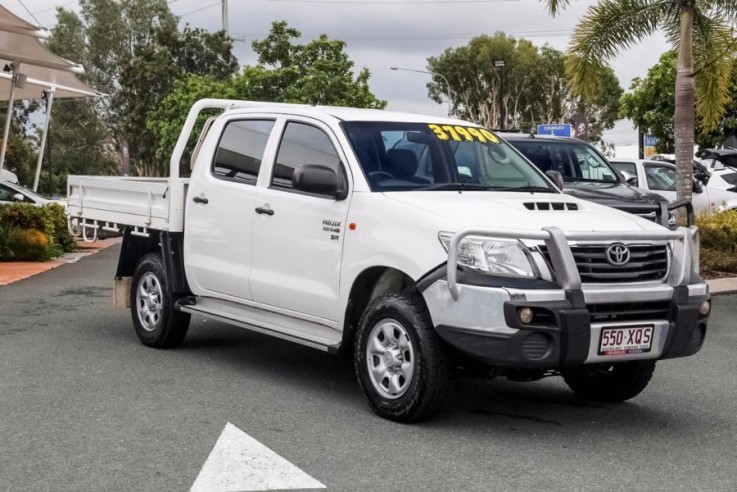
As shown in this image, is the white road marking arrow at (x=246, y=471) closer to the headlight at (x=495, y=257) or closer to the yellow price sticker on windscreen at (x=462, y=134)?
the headlight at (x=495, y=257)

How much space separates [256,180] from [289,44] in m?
40.7

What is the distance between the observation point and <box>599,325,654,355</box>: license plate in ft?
20.6

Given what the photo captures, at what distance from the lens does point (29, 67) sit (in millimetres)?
21344

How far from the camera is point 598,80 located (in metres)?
18.3

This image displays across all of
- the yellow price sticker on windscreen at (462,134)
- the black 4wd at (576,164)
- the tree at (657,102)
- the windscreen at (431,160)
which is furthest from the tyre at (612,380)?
the tree at (657,102)

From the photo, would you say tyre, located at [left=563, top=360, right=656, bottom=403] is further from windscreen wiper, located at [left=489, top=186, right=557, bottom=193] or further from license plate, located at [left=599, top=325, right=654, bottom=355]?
windscreen wiper, located at [left=489, top=186, right=557, bottom=193]

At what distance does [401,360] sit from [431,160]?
1.65 meters

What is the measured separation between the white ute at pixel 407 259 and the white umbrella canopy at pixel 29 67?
8.37 meters

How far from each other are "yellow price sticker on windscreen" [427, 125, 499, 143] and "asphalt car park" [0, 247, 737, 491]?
1.76 metres

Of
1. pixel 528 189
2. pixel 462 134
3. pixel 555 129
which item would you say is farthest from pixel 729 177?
pixel 528 189

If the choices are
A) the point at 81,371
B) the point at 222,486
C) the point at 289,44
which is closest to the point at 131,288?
the point at 81,371

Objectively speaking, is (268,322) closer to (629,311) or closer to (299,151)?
(299,151)

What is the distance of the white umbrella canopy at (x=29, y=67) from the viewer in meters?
16.8

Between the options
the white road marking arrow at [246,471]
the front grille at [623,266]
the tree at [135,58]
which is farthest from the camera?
the tree at [135,58]
